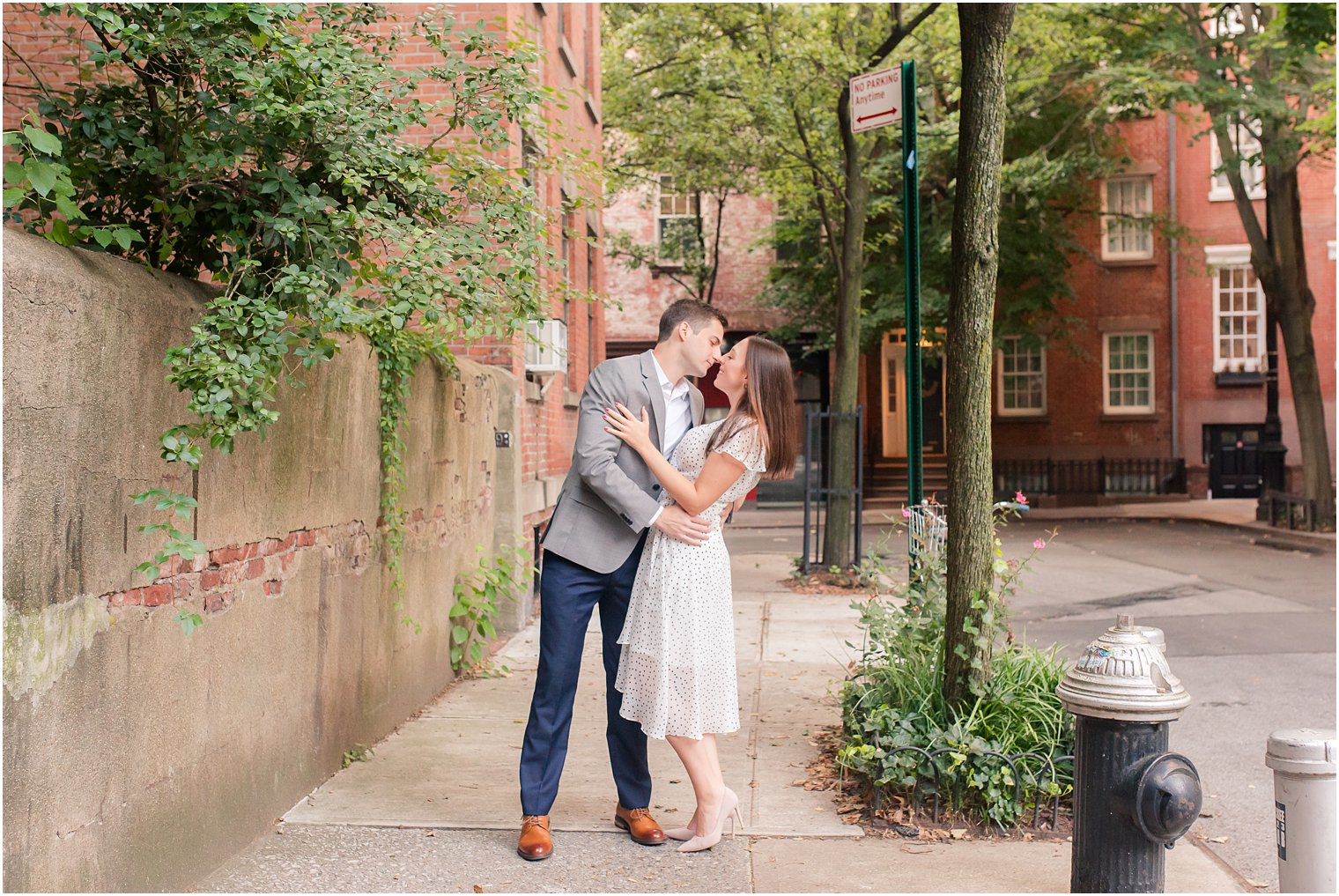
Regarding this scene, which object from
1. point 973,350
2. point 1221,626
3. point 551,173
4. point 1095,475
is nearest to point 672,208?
point 1095,475

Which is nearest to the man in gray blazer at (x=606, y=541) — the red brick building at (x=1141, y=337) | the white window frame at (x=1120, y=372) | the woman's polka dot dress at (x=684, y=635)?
the woman's polka dot dress at (x=684, y=635)

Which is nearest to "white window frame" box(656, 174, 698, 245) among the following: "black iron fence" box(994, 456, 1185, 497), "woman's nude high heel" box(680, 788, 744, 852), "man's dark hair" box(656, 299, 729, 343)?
"black iron fence" box(994, 456, 1185, 497)

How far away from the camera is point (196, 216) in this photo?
438cm

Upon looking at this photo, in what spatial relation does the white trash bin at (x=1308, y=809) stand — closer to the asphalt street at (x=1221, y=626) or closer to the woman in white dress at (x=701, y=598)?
the asphalt street at (x=1221, y=626)

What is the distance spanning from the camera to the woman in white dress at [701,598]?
4.28 m

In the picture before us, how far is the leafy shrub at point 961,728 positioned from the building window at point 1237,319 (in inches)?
Result: 992

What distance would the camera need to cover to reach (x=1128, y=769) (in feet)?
12.0

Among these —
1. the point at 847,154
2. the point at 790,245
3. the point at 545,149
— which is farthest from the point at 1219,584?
the point at 790,245

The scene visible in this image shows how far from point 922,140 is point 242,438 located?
18457mm

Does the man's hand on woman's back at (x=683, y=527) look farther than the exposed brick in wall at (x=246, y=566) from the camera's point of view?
Yes

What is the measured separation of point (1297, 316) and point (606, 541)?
61.7ft

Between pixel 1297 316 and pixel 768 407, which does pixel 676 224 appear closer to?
pixel 1297 316

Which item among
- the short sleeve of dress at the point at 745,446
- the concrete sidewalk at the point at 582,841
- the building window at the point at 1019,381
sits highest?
the building window at the point at 1019,381

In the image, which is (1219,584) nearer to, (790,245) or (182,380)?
(182,380)
